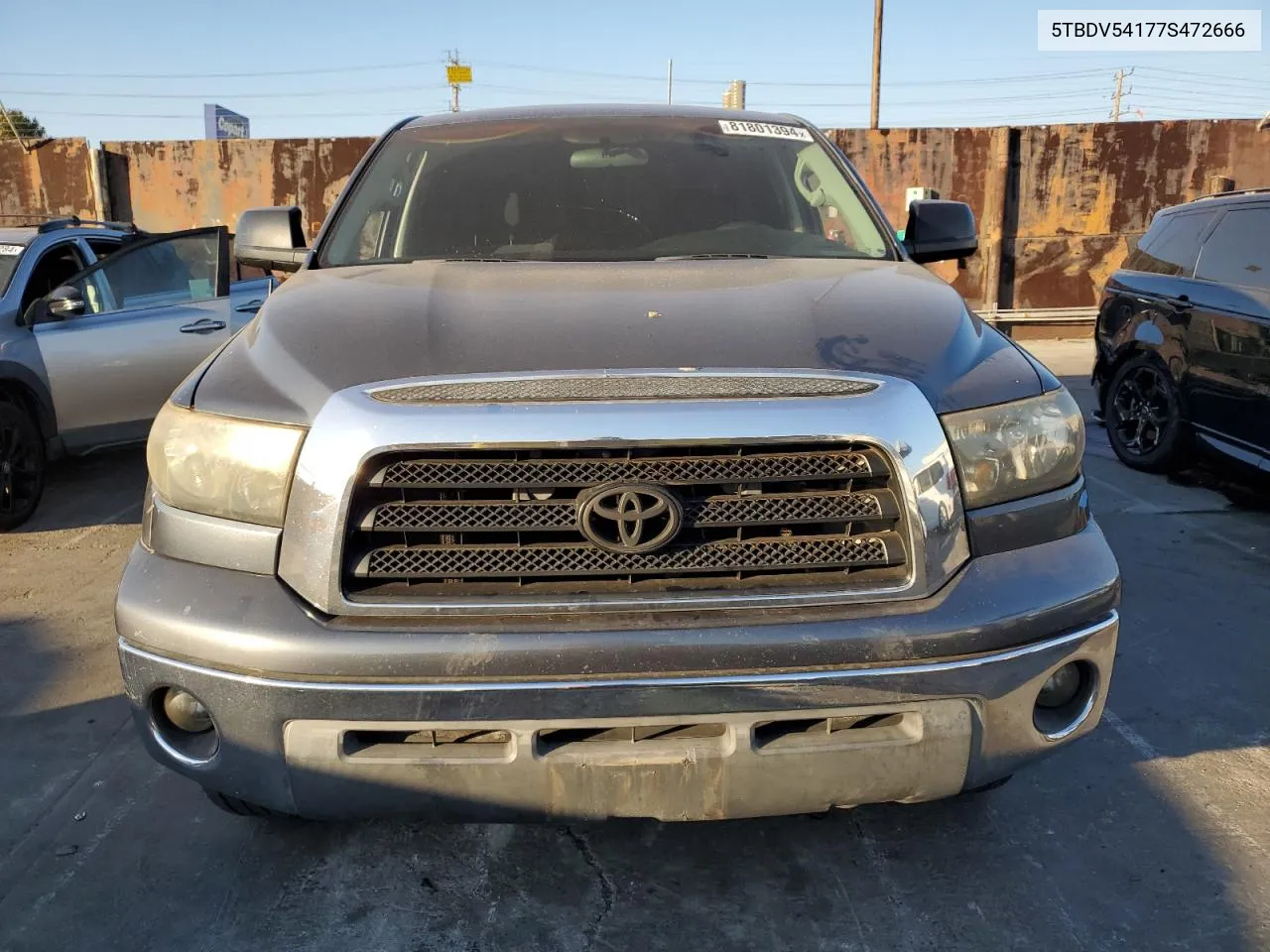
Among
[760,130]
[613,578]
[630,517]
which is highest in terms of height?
[760,130]

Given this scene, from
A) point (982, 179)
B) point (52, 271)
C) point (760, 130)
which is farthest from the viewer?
point (982, 179)

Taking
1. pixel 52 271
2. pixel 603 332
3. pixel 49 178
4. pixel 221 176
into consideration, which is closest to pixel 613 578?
pixel 603 332

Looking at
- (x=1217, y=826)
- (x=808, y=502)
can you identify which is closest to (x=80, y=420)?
(x=808, y=502)

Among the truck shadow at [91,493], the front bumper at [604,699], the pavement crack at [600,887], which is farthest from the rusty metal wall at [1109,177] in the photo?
the front bumper at [604,699]

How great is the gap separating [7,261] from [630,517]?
5583 millimetres

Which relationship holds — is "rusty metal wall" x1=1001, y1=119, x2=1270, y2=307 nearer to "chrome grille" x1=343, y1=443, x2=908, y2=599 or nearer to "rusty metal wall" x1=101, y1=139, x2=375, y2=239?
"rusty metal wall" x1=101, y1=139, x2=375, y2=239

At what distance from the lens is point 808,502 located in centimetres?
196

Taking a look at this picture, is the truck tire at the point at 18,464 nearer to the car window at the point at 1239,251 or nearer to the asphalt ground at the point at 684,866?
the asphalt ground at the point at 684,866

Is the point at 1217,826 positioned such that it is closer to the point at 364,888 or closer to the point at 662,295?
the point at 662,295

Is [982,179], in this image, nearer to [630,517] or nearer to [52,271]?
[52,271]

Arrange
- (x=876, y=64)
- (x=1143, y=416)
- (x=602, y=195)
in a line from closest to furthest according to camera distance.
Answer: (x=602, y=195)
(x=1143, y=416)
(x=876, y=64)

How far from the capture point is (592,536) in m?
1.88

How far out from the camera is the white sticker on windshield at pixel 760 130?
3555 millimetres

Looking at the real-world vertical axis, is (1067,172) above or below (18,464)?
above
